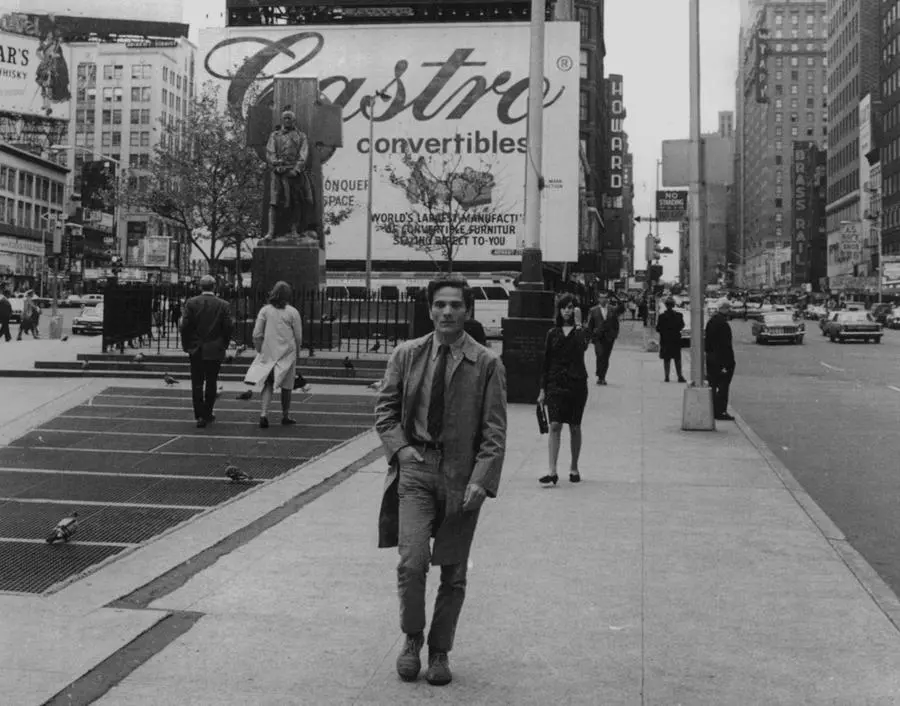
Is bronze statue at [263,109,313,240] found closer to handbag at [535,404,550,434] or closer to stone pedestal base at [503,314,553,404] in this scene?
stone pedestal base at [503,314,553,404]

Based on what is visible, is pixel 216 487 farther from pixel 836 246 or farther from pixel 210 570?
pixel 836 246

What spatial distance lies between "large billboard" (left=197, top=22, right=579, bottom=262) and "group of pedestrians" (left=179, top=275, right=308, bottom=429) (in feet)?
157

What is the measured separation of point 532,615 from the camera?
18.9 ft

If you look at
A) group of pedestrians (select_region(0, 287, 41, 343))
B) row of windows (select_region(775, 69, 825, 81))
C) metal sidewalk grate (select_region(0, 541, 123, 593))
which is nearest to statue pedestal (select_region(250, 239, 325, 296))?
group of pedestrians (select_region(0, 287, 41, 343))

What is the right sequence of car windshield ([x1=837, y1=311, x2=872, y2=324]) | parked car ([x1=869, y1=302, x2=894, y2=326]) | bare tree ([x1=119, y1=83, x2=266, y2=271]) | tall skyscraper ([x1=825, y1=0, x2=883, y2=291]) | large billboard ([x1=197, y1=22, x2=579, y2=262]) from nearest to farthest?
bare tree ([x1=119, y1=83, x2=266, y2=271]), car windshield ([x1=837, y1=311, x2=872, y2=324]), large billboard ([x1=197, y1=22, x2=579, y2=262]), parked car ([x1=869, y1=302, x2=894, y2=326]), tall skyscraper ([x1=825, y1=0, x2=883, y2=291])

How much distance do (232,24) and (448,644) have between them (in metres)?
81.0

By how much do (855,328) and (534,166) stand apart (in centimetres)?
3152

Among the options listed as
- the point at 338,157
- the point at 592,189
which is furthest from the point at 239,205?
the point at 592,189

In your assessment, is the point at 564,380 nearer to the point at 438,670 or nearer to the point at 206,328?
the point at 206,328

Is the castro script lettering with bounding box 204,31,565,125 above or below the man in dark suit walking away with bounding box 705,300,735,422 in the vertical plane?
above

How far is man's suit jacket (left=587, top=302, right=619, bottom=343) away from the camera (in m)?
22.6

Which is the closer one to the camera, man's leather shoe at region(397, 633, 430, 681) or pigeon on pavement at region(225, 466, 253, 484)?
man's leather shoe at region(397, 633, 430, 681)

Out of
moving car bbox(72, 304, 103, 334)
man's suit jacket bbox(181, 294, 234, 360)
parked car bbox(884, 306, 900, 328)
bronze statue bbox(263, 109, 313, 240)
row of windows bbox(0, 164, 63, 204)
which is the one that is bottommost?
man's suit jacket bbox(181, 294, 234, 360)

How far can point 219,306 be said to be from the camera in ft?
43.5
